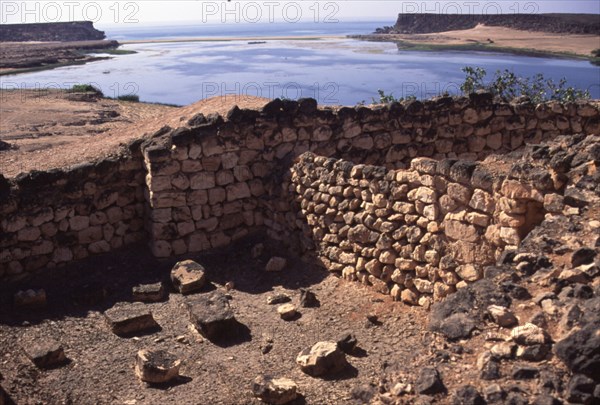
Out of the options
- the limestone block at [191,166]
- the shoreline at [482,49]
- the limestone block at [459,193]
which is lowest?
the limestone block at [191,166]

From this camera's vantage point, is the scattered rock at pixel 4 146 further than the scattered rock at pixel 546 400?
Yes

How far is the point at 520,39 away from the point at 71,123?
141 ft

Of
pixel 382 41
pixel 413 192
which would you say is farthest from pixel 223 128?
pixel 382 41

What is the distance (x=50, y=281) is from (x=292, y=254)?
3.08 m

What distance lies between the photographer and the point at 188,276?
8.48 m

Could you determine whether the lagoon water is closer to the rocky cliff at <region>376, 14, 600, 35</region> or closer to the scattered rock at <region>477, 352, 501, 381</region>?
the rocky cliff at <region>376, 14, 600, 35</region>

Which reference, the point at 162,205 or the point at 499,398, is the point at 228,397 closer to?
the point at 499,398

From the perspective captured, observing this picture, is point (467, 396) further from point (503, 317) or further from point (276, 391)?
point (276, 391)

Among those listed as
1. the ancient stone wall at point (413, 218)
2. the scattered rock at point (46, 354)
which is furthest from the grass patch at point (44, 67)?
the scattered rock at point (46, 354)

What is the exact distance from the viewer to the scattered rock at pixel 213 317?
7.11 metres

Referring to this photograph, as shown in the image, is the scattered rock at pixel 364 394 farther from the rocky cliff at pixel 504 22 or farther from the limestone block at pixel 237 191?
the rocky cliff at pixel 504 22

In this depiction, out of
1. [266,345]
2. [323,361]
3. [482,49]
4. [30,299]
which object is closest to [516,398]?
[323,361]

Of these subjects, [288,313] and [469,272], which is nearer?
[469,272]

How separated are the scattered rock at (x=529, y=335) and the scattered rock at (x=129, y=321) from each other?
423cm
